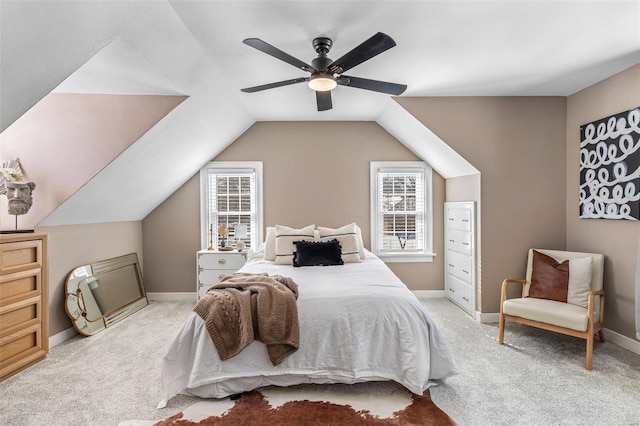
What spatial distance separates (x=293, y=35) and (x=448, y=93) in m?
2.11

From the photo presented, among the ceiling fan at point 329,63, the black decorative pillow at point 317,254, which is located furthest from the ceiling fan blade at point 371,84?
the black decorative pillow at point 317,254

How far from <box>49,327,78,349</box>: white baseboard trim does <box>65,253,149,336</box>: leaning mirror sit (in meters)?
0.13

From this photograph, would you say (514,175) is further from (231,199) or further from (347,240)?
(231,199)

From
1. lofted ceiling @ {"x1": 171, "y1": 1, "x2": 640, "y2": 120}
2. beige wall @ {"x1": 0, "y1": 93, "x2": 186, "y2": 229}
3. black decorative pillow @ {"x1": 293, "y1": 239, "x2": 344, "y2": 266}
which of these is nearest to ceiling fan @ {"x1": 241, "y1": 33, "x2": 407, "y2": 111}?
lofted ceiling @ {"x1": 171, "y1": 1, "x2": 640, "y2": 120}

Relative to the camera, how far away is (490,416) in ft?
7.12

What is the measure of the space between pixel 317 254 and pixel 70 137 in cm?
272

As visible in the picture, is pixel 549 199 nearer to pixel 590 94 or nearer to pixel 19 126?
pixel 590 94

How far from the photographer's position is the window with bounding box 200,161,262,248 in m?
4.94

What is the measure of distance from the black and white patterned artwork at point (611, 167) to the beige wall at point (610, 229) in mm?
92

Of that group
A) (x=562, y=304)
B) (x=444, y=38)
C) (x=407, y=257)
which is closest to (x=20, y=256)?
(x=444, y=38)

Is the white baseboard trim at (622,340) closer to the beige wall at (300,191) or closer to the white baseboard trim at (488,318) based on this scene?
the white baseboard trim at (488,318)

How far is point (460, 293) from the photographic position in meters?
4.46

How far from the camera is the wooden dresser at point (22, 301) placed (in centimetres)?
266

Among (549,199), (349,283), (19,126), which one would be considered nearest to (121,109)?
(19,126)
